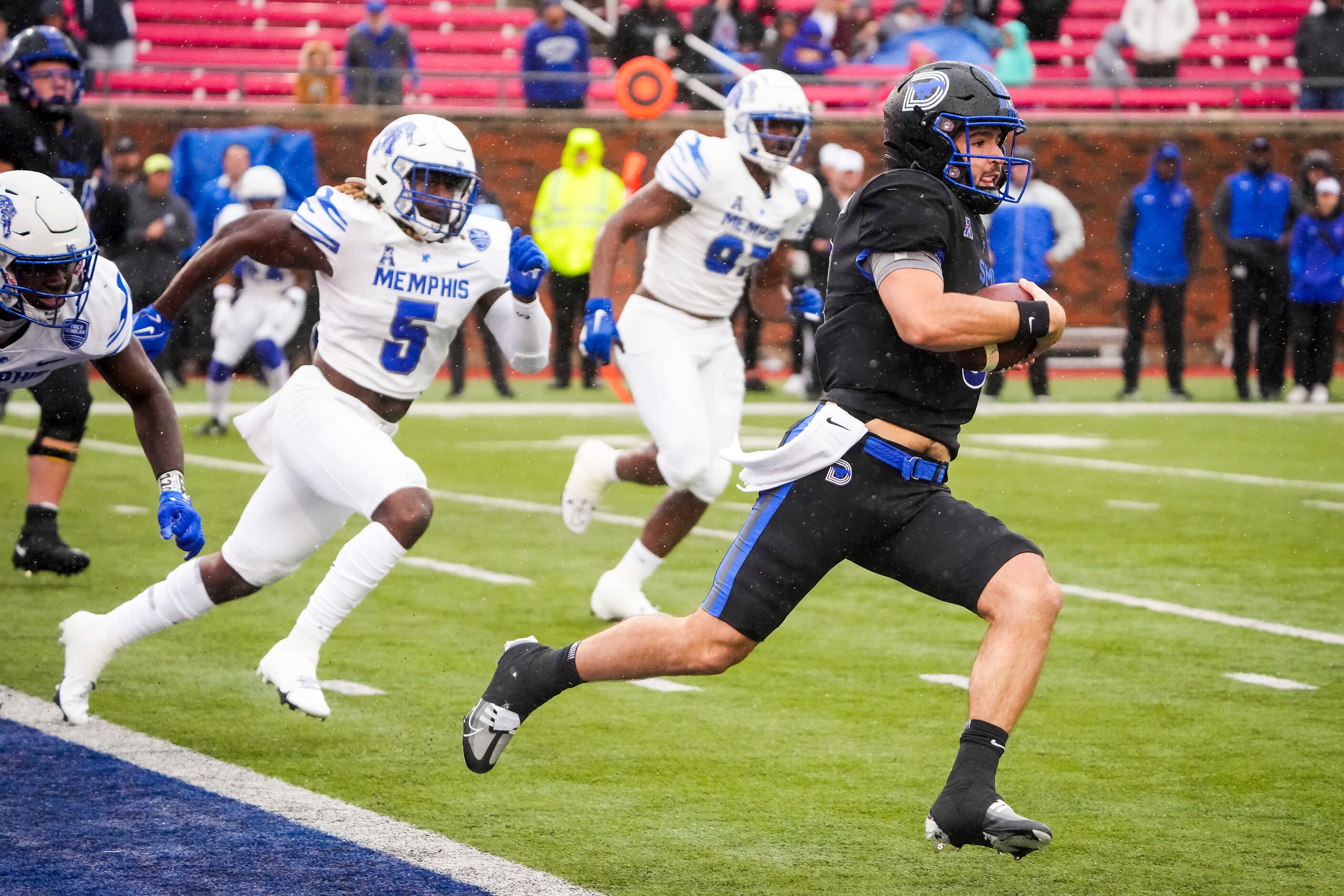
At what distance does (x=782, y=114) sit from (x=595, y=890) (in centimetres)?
369

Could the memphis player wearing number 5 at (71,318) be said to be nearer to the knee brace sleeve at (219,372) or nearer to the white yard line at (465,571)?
the white yard line at (465,571)

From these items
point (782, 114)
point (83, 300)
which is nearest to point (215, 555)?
point (83, 300)

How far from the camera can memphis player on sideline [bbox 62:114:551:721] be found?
15.6 feet

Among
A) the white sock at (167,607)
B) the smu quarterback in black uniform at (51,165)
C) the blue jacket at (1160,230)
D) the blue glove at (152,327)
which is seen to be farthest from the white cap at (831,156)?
the white sock at (167,607)

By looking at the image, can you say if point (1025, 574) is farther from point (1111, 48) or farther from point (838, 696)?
point (1111, 48)

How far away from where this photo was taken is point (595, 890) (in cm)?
360

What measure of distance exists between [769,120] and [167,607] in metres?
2.96

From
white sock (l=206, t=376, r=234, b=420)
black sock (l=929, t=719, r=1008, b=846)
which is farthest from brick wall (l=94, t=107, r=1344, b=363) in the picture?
black sock (l=929, t=719, r=1008, b=846)

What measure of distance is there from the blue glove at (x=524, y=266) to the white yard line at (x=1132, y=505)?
4.98m

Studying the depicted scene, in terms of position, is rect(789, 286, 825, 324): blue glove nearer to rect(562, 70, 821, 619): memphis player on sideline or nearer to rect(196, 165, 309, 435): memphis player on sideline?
rect(562, 70, 821, 619): memphis player on sideline

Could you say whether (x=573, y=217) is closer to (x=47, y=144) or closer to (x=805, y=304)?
(x=47, y=144)

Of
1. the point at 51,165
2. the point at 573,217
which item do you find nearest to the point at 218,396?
the point at 51,165

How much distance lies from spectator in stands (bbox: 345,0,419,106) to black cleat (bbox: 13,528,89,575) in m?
11.1

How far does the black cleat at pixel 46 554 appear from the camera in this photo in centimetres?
675
